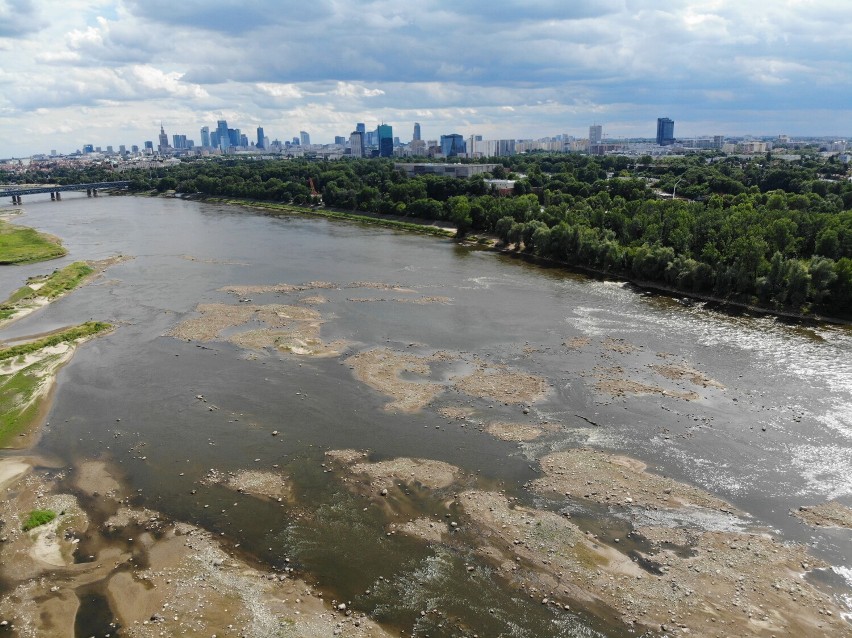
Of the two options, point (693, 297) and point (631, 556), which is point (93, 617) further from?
point (693, 297)

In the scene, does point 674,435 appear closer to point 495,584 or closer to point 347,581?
point 495,584

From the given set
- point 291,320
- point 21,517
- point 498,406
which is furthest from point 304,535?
point 291,320

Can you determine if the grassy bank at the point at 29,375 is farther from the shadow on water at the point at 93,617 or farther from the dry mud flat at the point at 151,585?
the shadow on water at the point at 93,617

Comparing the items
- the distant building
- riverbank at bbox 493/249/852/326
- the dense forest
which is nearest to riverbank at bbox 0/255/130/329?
the dense forest

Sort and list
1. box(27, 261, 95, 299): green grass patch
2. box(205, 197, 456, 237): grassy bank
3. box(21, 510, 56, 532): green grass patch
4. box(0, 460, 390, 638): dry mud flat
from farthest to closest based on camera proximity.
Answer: box(205, 197, 456, 237): grassy bank < box(27, 261, 95, 299): green grass patch < box(21, 510, 56, 532): green grass patch < box(0, 460, 390, 638): dry mud flat

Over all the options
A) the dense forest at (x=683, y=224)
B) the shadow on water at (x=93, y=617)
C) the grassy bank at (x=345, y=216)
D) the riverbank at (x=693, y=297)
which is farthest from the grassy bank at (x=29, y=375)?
the grassy bank at (x=345, y=216)

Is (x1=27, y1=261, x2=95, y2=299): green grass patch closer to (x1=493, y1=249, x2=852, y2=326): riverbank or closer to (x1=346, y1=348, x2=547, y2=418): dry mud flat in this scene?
(x1=346, y1=348, x2=547, y2=418): dry mud flat
